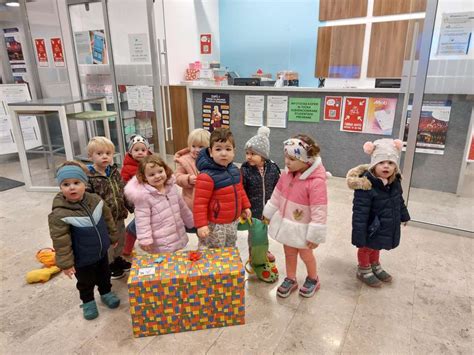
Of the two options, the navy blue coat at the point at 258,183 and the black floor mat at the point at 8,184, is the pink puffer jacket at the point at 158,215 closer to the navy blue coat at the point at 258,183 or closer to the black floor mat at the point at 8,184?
the navy blue coat at the point at 258,183

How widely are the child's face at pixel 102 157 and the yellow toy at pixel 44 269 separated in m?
0.75

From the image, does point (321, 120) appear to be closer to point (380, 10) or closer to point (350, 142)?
point (350, 142)

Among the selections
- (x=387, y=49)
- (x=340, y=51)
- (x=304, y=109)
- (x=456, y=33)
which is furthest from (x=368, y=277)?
(x=340, y=51)

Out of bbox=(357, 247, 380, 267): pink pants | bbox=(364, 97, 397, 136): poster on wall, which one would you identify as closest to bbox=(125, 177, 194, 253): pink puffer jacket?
bbox=(357, 247, 380, 267): pink pants

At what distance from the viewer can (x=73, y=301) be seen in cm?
194

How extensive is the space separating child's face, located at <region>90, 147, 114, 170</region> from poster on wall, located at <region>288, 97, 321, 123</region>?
2452mm

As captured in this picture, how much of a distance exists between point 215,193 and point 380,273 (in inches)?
44.5

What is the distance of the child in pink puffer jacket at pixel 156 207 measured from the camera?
1.76 meters

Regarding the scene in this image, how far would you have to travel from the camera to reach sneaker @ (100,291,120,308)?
73.1 inches

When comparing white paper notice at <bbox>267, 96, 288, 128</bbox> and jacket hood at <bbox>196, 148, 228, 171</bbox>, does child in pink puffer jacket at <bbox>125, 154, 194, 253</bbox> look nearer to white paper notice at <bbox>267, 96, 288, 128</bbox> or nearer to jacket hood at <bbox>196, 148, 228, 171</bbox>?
jacket hood at <bbox>196, 148, 228, 171</bbox>

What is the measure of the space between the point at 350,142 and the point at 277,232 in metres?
2.21

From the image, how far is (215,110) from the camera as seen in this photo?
437 cm

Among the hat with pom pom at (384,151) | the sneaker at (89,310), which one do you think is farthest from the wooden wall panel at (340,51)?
the sneaker at (89,310)

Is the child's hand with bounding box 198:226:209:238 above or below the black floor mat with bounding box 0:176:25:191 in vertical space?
above
